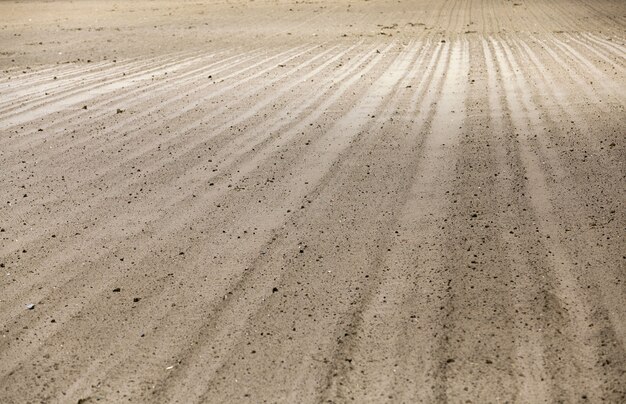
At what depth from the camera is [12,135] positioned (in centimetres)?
754

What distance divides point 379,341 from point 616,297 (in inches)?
55.4

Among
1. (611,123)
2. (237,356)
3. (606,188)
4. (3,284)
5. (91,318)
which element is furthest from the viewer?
(611,123)

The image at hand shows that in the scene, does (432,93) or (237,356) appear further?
(432,93)

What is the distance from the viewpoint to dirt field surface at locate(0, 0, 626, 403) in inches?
123

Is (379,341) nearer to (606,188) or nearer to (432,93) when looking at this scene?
(606,188)

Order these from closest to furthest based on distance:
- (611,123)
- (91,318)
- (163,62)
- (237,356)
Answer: (237,356), (91,318), (611,123), (163,62)

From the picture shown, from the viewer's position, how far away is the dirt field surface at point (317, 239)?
123 inches

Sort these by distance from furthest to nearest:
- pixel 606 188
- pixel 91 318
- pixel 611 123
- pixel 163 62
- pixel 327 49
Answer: pixel 327 49 → pixel 163 62 → pixel 611 123 → pixel 606 188 → pixel 91 318

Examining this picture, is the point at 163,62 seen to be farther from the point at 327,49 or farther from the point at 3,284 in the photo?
the point at 3,284

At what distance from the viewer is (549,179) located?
5523 mm

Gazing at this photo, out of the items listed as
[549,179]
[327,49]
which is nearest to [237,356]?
[549,179]

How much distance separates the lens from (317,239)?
14.9 ft

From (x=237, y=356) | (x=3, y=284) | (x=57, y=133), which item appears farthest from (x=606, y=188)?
(x=57, y=133)

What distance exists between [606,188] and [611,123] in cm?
221
